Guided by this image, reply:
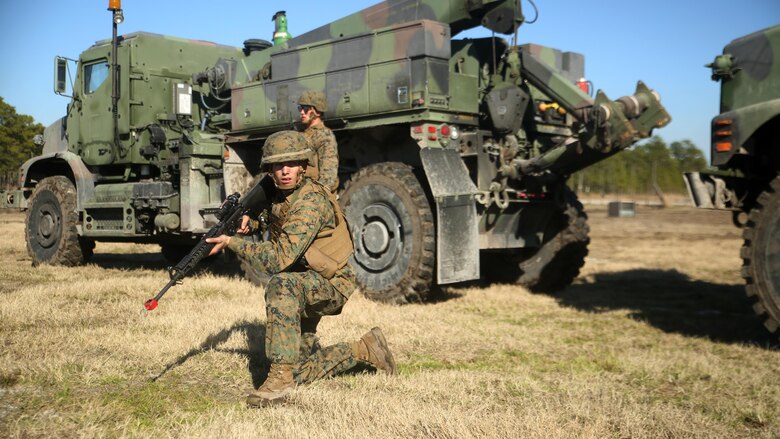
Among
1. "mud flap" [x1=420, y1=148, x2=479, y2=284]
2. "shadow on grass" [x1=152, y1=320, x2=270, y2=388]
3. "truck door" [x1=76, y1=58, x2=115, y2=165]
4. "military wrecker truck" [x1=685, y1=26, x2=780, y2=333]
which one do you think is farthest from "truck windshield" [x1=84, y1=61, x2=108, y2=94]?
"military wrecker truck" [x1=685, y1=26, x2=780, y2=333]

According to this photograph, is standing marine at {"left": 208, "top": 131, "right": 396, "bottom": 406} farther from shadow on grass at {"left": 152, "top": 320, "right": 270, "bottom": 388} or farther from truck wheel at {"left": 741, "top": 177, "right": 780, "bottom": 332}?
truck wheel at {"left": 741, "top": 177, "right": 780, "bottom": 332}

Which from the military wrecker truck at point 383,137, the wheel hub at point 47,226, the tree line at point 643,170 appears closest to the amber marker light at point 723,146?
→ the military wrecker truck at point 383,137

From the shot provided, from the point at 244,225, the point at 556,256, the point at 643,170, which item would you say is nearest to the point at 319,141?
the point at 244,225

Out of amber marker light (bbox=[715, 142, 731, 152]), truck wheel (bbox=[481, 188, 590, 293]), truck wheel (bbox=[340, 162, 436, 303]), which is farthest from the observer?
truck wheel (bbox=[481, 188, 590, 293])

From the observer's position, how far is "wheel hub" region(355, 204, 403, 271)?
334 inches

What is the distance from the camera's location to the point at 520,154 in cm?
918

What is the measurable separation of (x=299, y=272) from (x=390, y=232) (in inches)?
153

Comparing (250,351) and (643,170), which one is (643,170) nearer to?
(643,170)

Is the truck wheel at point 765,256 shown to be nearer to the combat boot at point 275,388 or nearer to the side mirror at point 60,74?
the combat boot at point 275,388

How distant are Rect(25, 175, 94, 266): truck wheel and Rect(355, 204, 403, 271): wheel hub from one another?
492 cm

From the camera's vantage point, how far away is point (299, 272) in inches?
185

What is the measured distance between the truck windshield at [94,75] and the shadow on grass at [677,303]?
24.3ft

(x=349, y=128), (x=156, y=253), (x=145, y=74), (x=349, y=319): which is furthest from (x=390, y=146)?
(x=156, y=253)

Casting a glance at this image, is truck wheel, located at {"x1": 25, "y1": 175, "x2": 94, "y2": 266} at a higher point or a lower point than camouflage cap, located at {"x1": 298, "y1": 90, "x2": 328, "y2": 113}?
lower
